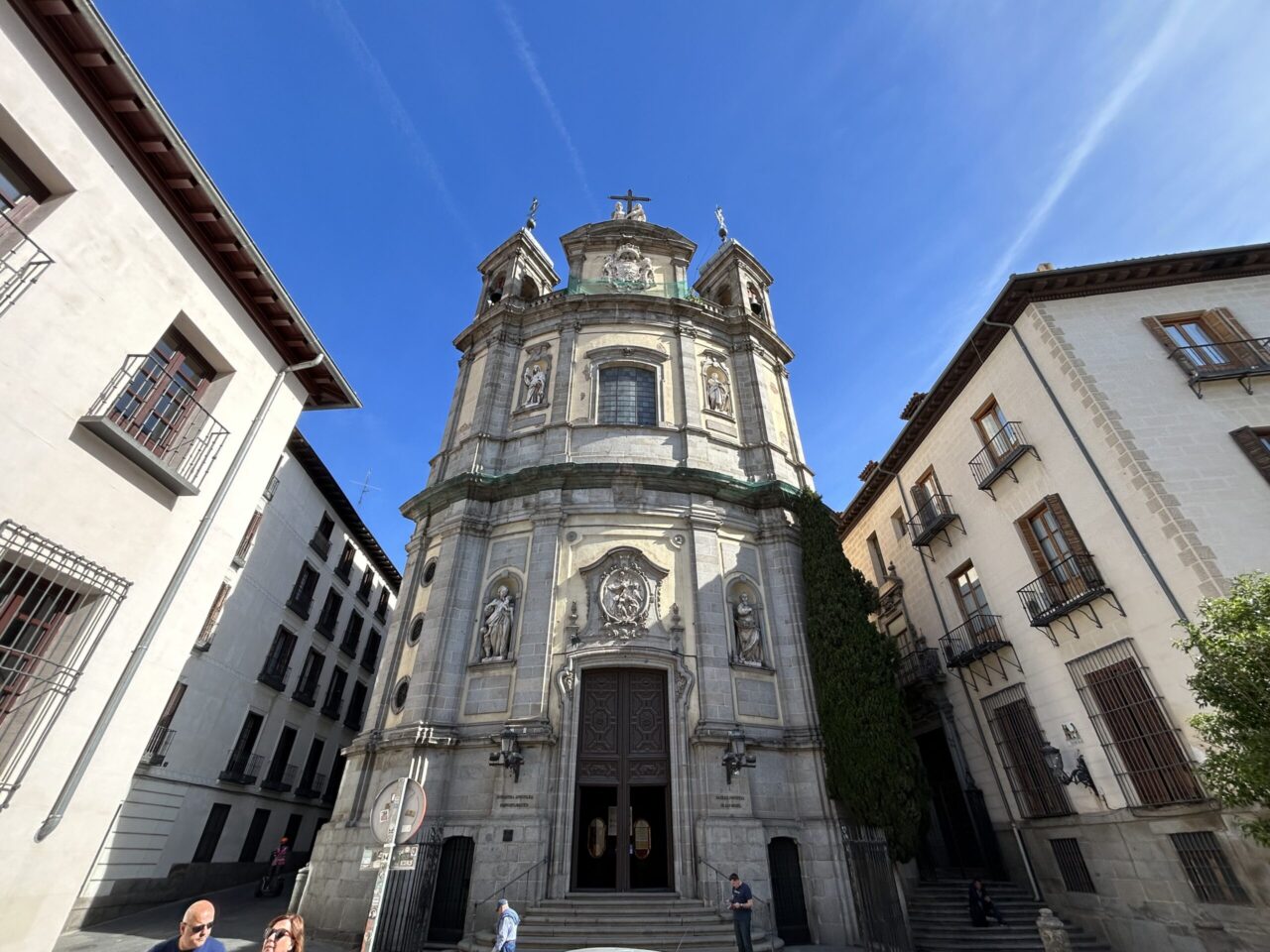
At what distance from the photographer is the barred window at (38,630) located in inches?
Answer: 248

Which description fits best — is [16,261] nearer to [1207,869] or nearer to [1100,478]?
[1100,478]

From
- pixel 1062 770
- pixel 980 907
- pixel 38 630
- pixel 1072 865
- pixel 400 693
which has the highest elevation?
pixel 400 693

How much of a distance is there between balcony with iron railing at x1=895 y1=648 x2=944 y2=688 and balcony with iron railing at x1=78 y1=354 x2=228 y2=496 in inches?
685

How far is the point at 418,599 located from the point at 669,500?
24.5 feet

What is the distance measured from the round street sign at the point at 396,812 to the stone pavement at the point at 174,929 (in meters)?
7.62

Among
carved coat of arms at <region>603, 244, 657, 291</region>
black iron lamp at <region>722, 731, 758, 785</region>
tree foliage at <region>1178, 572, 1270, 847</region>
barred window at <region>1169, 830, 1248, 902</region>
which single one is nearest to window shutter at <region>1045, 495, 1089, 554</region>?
tree foliage at <region>1178, 572, 1270, 847</region>

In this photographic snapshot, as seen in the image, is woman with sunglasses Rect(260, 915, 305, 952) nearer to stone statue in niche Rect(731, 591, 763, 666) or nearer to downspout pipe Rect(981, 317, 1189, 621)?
stone statue in niche Rect(731, 591, 763, 666)

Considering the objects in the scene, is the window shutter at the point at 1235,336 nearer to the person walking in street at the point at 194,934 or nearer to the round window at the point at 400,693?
the person walking in street at the point at 194,934

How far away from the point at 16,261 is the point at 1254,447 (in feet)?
65.2

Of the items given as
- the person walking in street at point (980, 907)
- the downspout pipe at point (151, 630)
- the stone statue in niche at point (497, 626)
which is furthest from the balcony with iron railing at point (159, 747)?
the person walking in street at point (980, 907)

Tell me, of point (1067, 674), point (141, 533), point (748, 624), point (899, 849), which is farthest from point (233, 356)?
point (1067, 674)

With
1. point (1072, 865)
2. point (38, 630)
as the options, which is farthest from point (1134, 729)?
point (38, 630)

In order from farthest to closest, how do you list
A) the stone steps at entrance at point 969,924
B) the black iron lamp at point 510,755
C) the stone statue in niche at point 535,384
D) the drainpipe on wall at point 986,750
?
the stone statue in niche at point 535,384, the drainpipe on wall at point 986,750, the black iron lamp at point 510,755, the stone steps at entrance at point 969,924

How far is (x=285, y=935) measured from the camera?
4449mm
